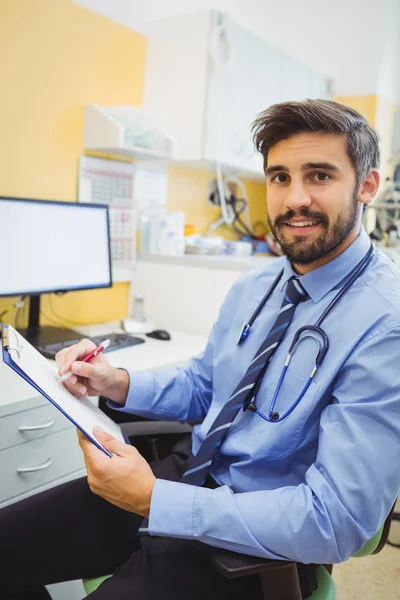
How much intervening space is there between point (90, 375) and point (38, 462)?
1.15 ft

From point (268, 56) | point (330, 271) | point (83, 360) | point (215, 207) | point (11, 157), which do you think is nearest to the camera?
point (330, 271)

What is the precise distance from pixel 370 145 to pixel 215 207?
1832mm

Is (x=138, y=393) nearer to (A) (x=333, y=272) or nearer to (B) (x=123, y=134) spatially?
(A) (x=333, y=272)

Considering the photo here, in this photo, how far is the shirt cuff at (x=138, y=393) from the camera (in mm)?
1206

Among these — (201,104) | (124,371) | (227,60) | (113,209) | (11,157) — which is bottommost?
(124,371)

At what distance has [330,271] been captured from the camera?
1.03 meters

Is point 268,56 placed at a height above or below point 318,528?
above

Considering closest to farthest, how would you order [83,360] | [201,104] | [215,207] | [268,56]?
1. [83,360]
2. [201,104]
3. [268,56]
4. [215,207]

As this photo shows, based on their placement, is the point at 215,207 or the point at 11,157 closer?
the point at 11,157

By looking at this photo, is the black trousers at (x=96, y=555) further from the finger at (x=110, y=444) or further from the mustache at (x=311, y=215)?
the mustache at (x=311, y=215)

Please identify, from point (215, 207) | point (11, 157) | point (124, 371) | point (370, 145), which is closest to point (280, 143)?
point (370, 145)

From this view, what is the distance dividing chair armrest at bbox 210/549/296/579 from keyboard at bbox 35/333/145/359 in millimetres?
929

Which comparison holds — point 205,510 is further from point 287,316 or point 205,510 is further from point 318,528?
point 287,316

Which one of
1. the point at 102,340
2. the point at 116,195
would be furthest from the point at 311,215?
the point at 116,195
